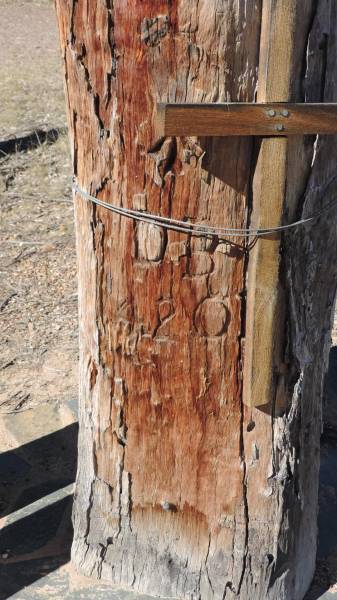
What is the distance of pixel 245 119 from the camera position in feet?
6.66

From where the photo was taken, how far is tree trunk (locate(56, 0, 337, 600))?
2064mm

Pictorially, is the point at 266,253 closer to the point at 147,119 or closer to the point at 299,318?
the point at 299,318

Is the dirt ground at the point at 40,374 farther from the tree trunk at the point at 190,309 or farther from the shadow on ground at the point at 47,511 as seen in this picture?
the tree trunk at the point at 190,309

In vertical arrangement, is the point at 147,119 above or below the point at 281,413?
above

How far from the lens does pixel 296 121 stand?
6.73 ft

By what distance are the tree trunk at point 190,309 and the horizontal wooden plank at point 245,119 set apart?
0.18ft

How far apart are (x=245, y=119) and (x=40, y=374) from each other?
2.58 meters

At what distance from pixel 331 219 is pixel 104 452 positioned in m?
1.08

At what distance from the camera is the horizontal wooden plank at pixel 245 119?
1987mm

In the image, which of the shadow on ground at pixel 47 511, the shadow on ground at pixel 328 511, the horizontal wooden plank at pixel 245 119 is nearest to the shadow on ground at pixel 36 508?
the shadow on ground at pixel 47 511

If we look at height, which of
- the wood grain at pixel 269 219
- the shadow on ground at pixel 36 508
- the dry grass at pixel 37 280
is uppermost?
the wood grain at pixel 269 219

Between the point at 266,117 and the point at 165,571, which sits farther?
the point at 165,571

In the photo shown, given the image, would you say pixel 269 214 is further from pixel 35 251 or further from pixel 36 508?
pixel 35 251

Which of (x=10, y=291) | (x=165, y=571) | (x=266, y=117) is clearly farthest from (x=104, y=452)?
(x=10, y=291)
